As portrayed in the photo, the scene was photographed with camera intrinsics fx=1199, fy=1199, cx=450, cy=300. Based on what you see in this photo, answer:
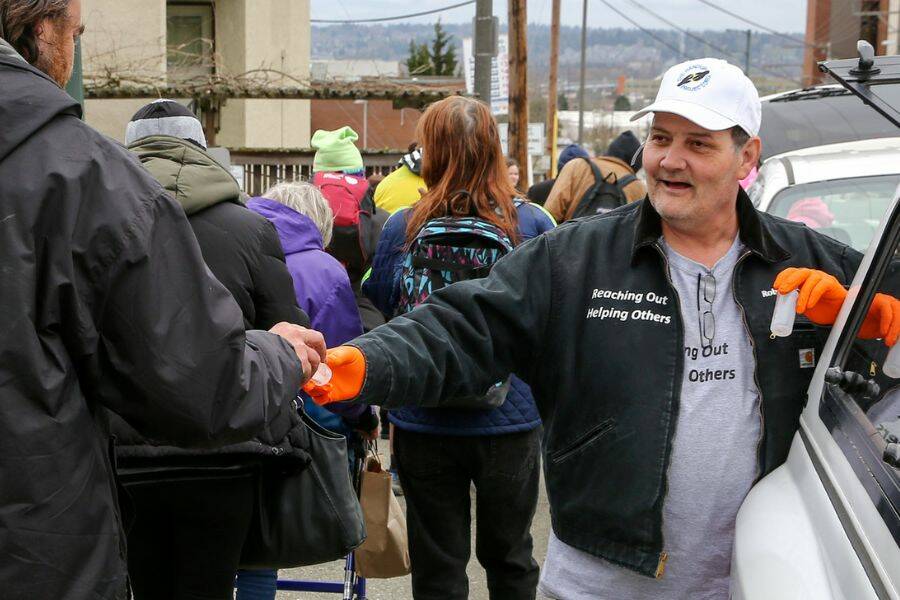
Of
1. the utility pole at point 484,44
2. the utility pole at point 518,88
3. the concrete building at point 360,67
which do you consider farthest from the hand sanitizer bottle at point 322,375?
the concrete building at point 360,67

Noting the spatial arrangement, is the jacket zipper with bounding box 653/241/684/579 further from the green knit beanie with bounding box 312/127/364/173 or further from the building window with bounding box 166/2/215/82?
the building window with bounding box 166/2/215/82

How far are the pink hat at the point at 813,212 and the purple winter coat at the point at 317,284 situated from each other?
275 cm

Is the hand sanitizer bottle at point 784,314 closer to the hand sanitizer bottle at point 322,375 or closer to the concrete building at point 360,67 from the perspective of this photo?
the hand sanitizer bottle at point 322,375

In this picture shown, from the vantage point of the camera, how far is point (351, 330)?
4.64m

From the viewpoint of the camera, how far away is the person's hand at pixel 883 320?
2.47m

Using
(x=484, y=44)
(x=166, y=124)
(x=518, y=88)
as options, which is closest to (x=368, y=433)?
(x=166, y=124)

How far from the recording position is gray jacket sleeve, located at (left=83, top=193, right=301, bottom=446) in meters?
2.14

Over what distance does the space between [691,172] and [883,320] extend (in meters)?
0.63

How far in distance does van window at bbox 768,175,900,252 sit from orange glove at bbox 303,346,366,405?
3934mm

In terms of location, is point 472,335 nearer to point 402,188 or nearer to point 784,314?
point 784,314

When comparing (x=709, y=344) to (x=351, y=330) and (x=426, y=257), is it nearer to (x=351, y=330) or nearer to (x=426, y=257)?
(x=426, y=257)

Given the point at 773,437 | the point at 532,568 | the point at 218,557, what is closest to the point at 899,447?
the point at 773,437

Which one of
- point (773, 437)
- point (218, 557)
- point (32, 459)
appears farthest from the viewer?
point (218, 557)

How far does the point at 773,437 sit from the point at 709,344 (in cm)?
26
